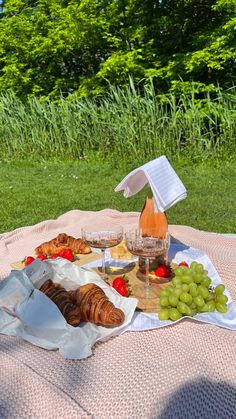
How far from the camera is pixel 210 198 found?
5531mm

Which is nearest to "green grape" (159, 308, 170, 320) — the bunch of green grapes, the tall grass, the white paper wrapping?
the bunch of green grapes

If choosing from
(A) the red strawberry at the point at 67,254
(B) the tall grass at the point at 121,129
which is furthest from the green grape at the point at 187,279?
(B) the tall grass at the point at 121,129

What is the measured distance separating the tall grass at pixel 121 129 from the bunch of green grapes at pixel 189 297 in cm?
558

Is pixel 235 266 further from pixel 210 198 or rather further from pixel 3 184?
pixel 3 184

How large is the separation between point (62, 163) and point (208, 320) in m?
6.43

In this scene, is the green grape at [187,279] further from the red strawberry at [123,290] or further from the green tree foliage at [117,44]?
the green tree foliage at [117,44]

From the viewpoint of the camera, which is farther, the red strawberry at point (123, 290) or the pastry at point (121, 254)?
the pastry at point (121, 254)

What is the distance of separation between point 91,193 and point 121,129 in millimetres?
1908

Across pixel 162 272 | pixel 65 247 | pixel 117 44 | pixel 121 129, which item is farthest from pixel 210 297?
pixel 117 44

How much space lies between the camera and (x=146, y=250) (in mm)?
1859

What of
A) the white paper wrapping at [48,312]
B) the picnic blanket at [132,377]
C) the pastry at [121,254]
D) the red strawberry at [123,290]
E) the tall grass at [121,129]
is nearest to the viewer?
the picnic blanket at [132,377]

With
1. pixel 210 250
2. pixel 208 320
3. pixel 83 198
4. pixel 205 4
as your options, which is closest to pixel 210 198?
pixel 83 198

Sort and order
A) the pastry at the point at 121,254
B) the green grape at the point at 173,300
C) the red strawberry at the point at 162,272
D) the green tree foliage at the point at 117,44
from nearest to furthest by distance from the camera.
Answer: the green grape at the point at 173,300 < the red strawberry at the point at 162,272 < the pastry at the point at 121,254 < the green tree foliage at the point at 117,44

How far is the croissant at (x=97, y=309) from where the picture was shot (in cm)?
160
